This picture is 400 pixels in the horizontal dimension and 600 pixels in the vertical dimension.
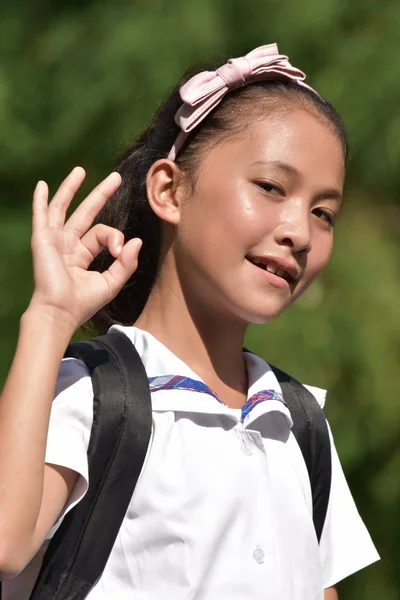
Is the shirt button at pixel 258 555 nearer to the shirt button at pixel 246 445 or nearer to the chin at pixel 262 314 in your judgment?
the shirt button at pixel 246 445

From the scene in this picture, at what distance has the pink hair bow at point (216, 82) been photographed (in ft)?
6.82

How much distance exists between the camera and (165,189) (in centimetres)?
210

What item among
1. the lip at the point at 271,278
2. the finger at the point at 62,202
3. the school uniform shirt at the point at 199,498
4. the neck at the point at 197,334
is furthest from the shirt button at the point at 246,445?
the finger at the point at 62,202

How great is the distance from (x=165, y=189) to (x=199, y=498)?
637mm

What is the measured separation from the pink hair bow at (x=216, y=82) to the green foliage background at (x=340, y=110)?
3.51 feet

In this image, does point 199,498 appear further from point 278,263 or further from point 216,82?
point 216,82

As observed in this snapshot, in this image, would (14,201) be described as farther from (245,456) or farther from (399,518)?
(245,456)

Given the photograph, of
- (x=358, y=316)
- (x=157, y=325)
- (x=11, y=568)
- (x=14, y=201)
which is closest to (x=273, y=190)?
(x=157, y=325)

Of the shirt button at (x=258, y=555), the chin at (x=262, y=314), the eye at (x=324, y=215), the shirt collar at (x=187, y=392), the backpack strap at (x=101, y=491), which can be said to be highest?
the eye at (x=324, y=215)

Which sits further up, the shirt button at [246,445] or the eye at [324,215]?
the eye at [324,215]

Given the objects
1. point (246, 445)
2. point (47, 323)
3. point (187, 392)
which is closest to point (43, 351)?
point (47, 323)

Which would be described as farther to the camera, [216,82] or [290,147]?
[216,82]

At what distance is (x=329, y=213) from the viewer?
6.63ft

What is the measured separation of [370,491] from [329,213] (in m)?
1.50
